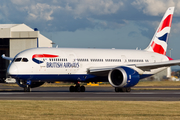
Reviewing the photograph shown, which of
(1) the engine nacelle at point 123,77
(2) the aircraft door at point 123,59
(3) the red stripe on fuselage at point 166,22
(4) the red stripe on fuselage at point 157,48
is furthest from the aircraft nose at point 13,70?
(3) the red stripe on fuselage at point 166,22

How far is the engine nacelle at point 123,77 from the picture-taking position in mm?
33031

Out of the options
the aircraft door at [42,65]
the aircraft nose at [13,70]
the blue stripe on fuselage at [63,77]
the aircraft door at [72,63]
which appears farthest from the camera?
the aircraft door at [72,63]

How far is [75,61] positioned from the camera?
3500 centimetres

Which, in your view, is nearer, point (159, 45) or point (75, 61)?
point (75, 61)

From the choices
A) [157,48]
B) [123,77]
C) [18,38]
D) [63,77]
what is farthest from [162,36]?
[18,38]

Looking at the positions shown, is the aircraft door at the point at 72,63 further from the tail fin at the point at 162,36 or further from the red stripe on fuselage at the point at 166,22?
the red stripe on fuselage at the point at 166,22

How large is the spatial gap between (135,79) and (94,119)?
20559 mm

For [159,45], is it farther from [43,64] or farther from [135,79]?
[43,64]

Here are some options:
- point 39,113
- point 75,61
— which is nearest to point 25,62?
point 75,61

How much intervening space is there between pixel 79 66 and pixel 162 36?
14032 millimetres

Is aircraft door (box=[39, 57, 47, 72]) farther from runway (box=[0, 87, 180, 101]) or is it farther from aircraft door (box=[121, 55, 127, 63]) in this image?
aircraft door (box=[121, 55, 127, 63])

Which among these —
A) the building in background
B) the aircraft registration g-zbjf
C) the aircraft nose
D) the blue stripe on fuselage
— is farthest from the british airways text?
the building in background

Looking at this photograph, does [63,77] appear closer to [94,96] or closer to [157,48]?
[94,96]

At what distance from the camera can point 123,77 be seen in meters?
32.9
